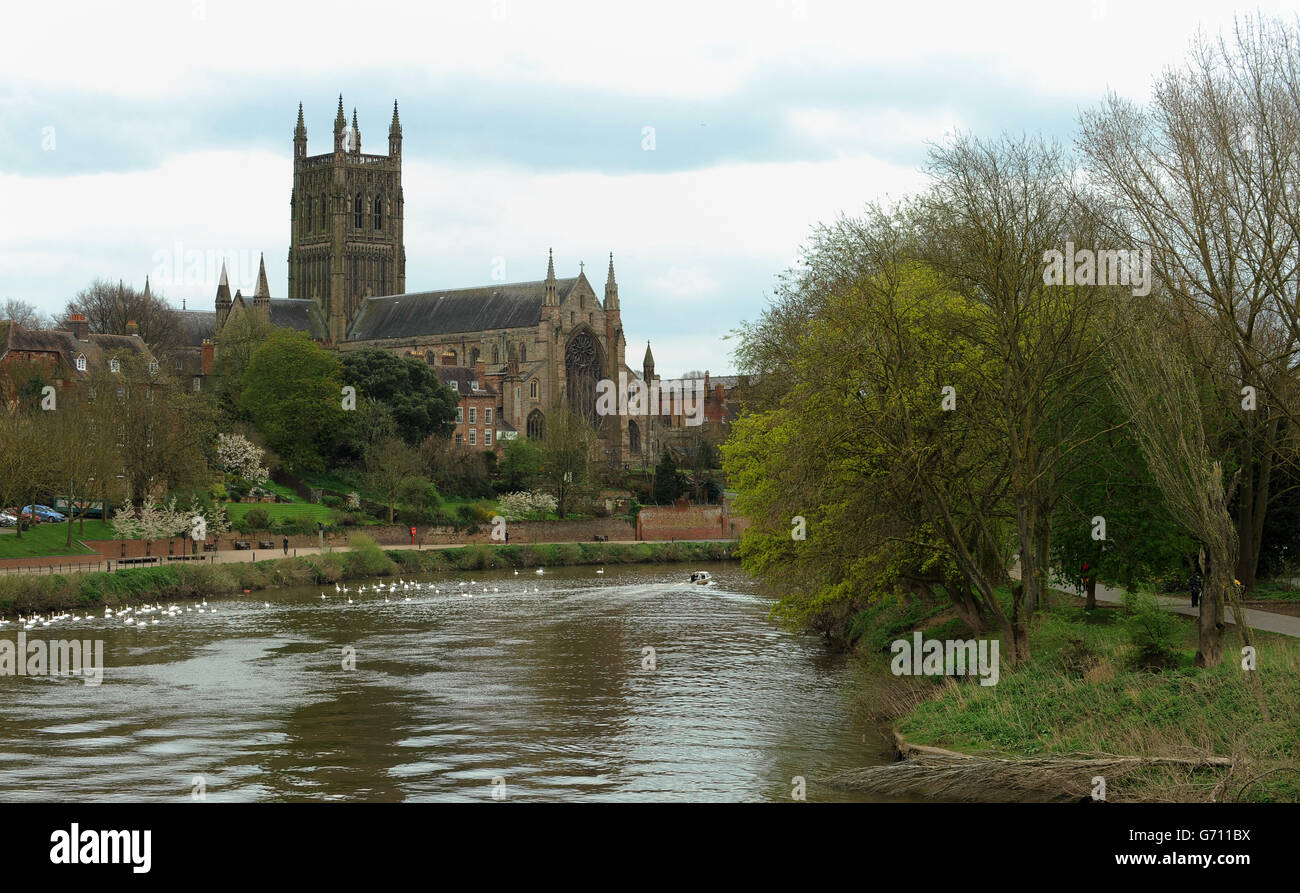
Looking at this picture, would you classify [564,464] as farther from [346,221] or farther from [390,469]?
[346,221]

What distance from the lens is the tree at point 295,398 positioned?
79312 millimetres

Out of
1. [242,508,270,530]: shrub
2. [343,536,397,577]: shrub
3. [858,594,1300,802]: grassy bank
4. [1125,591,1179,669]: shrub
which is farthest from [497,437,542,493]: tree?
[1125,591,1179,669]: shrub

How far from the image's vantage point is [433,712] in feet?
Answer: 82.7

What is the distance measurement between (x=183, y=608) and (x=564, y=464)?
41.5 m

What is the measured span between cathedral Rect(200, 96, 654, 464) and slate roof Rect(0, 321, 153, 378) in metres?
21.2

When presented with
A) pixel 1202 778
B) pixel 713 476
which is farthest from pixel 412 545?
pixel 1202 778

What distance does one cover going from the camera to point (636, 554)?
236 feet

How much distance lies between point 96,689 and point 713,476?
67.2 meters

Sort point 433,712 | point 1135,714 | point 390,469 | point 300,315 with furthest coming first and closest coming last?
1. point 300,315
2. point 390,469
3. point 433,712
4. point 1135,714

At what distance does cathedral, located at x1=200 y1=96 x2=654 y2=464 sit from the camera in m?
110

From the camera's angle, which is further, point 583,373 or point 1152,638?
point 583,373

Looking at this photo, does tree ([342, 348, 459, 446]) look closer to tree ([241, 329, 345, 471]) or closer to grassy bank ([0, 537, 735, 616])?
tree ([241, 329, 345, 471])

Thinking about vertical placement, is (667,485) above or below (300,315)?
below

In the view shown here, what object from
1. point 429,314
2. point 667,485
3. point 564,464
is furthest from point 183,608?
point 429,314
